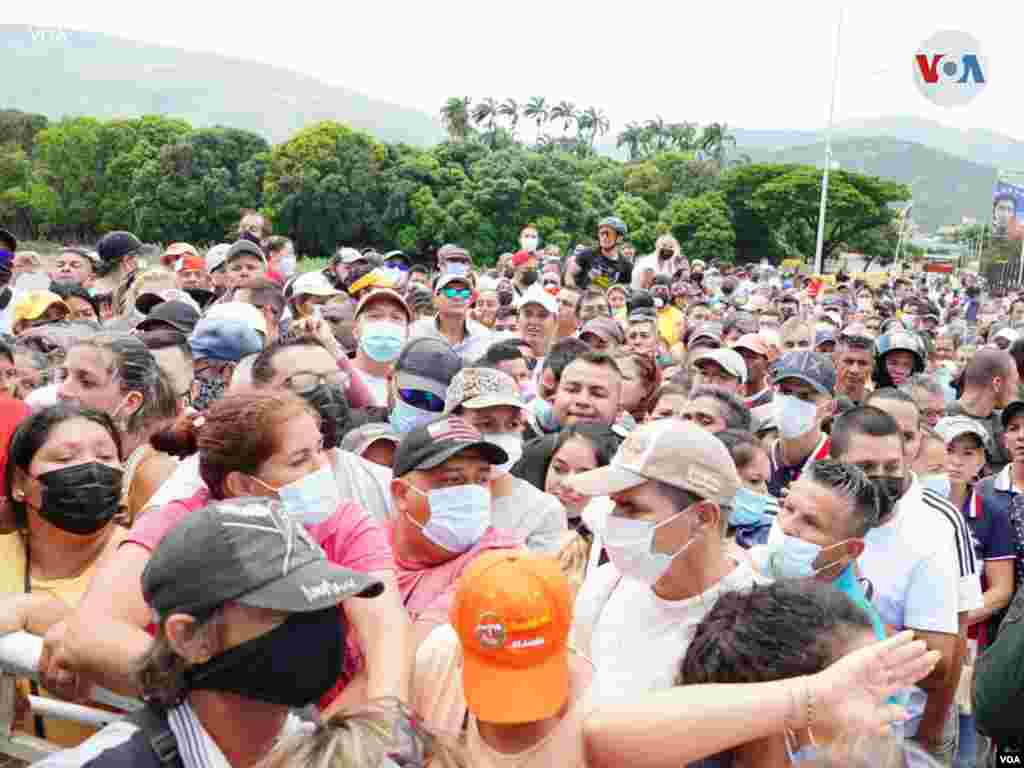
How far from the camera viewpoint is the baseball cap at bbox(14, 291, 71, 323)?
6326mm

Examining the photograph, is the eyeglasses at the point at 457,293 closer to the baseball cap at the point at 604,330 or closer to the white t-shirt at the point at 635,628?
the baseball cap at the point at 604,330

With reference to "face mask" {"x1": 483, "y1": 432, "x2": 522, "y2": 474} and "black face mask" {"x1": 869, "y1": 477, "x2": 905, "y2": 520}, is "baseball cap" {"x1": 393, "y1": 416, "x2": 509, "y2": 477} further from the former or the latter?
"black face mask" {"x1": 869, "y1": 477, "x2": 905, "y2": 520}

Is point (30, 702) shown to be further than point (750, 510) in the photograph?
No

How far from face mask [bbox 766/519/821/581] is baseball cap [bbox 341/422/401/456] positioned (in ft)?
5.51

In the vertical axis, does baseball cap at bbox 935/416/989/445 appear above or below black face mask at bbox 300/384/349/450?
below

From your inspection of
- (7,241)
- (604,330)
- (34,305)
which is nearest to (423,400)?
(604,330)

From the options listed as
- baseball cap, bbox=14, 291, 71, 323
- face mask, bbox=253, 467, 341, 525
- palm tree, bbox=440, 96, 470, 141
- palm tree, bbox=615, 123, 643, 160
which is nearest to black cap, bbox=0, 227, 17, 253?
baseball cap, bbox=14, 291, 71, 323

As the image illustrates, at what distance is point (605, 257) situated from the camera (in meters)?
11.5

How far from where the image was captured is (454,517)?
3186 mm

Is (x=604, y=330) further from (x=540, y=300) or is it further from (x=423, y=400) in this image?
(x=423, y=400)

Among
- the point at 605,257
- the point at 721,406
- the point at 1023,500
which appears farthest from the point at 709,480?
the point at 605,257

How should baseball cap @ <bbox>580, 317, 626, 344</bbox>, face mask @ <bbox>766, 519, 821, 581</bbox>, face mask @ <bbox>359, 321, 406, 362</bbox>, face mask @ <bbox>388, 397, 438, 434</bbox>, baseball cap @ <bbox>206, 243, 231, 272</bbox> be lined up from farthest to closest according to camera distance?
1. baseball cap @ <bbox>206, 243, 231, 272</bbox>
2. baseball cap @ <bbox>580, 317, 626, 344</bbox>
3. face mask @ <bbox>359, 321, 406, 362</bbox>
4. face mask @ <bbox>388, 397, 438, 434</bbox>
5. face mask @ <bbox>766, 519, 821, 581</bbox>

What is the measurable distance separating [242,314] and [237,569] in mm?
3763

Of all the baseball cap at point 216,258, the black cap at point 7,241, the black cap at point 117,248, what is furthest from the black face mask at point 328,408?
the baseball cap at point 216,258
